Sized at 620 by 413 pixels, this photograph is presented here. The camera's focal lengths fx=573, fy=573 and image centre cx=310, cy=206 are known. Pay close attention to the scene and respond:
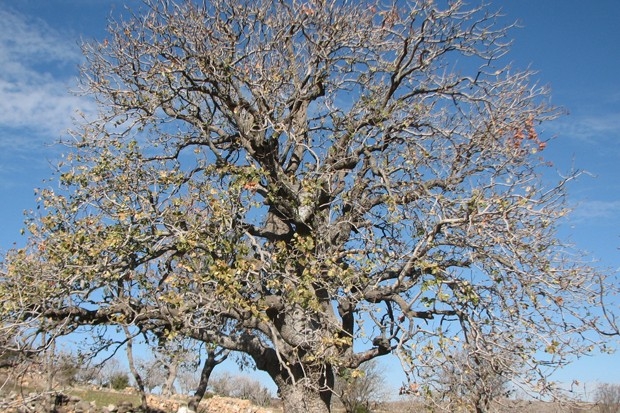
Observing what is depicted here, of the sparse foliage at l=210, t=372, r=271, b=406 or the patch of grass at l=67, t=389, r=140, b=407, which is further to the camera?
the sparse foliage at l=210, t=372, r=271, b=406

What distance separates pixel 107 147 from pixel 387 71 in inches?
228

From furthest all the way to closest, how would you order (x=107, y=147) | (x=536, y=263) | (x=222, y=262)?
(x=107, y=147) → (x=536, y=263) → (x=222, y=262)

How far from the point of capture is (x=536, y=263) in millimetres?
9625

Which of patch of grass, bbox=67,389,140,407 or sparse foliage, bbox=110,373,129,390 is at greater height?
sparse foliage, bbox=110,373,129,390

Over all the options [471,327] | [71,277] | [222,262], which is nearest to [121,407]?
[71,277]

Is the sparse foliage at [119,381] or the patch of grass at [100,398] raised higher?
the sparse foliage at [119,381]

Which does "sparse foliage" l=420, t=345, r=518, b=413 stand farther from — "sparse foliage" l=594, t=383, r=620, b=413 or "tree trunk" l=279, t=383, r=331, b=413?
"sparse foliage" l=594, t=383, r=620, b=413

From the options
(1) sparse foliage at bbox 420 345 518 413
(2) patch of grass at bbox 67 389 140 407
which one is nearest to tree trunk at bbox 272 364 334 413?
(1) sparse foliage at bbox 420 345 518 413

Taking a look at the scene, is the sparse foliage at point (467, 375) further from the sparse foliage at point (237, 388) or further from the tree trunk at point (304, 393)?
the sparse foliage at point (237, 388)

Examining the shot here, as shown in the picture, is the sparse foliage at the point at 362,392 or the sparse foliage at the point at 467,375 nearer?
the sparse foliage at the point at 467,375

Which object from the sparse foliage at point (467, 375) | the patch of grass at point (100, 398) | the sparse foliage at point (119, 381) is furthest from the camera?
the sparse foliage at point (119, 381)

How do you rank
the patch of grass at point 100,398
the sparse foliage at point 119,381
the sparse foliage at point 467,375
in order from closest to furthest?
the sparse foliage at point 467,375 < the patch of grass at point 100,398 < the sparse foliage at point 119,381

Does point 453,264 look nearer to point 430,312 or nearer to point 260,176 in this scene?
point 430,312

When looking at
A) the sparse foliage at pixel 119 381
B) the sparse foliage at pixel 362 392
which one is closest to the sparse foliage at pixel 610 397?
the sparse foliage at pixel 362 392
